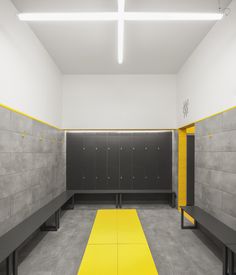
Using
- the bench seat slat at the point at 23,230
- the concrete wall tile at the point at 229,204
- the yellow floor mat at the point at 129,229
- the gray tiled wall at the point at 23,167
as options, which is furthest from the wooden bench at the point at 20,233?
the concrete wall tile at the point at 229,204

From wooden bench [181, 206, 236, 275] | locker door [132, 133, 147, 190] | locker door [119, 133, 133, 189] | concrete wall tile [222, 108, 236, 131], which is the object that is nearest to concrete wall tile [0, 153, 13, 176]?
wooden bench [181, 206, 236, 275]

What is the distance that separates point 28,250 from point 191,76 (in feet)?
15.7

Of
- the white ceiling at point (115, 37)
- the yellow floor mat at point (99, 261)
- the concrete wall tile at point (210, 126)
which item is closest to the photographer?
the yellow floor mat at point (99, 261)

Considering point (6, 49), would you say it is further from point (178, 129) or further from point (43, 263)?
point (178, 129)

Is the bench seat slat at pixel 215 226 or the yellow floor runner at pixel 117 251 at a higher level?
the bench seat slat at pixel 215 226

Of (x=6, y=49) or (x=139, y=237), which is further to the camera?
(x=139, y=237)

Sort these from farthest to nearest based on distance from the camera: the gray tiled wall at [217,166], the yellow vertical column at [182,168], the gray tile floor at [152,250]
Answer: the yellow vertical column at [182,168] → the gray tiled wall at [217,166] → the gray tile floor at [152,250]

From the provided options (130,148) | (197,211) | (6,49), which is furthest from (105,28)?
(197,211)

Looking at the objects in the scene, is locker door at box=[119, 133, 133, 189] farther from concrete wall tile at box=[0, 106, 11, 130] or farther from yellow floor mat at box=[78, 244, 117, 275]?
concrete wall tile at box=[0, 106, 11, 130]

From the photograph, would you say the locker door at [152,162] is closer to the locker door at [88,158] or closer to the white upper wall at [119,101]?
the white upper wall at [119,101]

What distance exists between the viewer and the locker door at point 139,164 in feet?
20.5

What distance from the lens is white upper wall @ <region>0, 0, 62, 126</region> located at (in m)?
2.98

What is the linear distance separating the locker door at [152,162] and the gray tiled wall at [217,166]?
6.19 feet

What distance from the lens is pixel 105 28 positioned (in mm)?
3873
